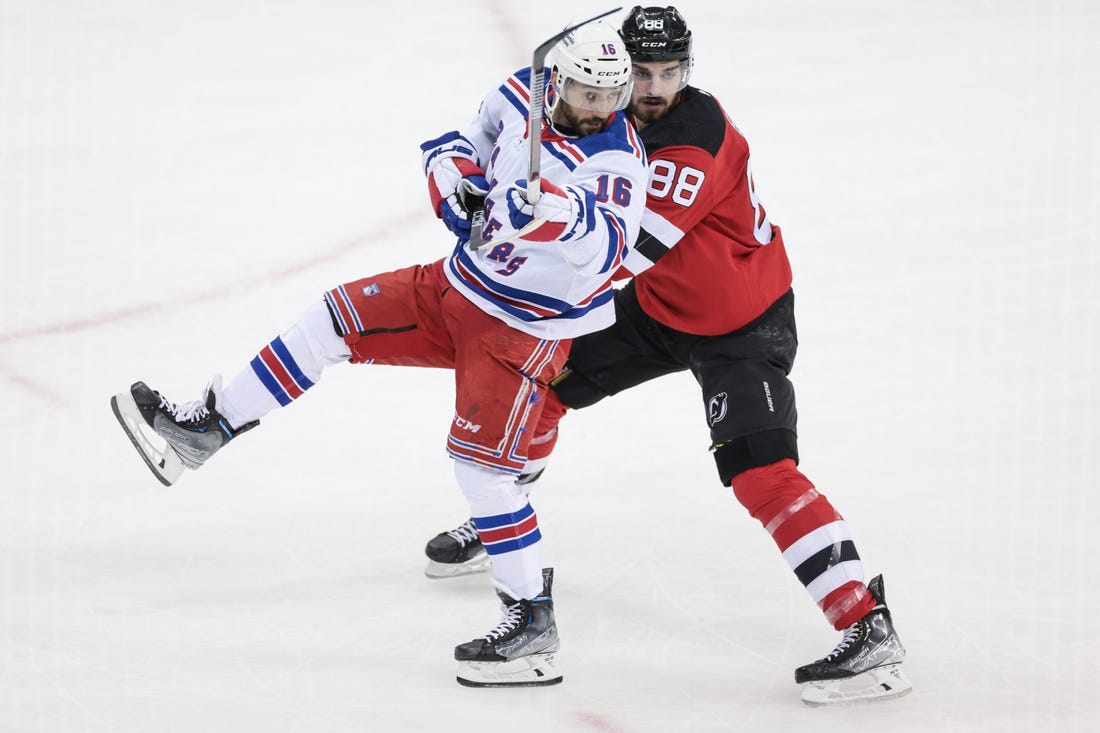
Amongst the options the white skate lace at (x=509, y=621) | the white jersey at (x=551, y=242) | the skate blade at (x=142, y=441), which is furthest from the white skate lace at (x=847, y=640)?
the skate blade at (x=142, y=441)

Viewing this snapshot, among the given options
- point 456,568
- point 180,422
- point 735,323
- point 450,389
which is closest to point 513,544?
point 456,568

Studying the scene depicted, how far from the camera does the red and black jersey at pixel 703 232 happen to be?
2.84m

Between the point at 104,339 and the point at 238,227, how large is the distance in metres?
0.81

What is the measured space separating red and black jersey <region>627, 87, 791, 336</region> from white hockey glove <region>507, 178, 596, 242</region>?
0.87ft

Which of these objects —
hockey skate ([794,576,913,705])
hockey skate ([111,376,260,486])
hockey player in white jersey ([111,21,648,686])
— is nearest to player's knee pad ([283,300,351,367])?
hockey player in white jersey ([111,21,648,686])

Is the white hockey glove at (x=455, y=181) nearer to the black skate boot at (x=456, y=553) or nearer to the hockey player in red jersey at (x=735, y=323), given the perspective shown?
the hockey player in red jersey at (x=735, y=323)

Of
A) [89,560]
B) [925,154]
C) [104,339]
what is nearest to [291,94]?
[104,339]

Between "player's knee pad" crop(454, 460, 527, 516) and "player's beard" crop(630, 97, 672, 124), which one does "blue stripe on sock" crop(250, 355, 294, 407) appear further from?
"player's beard" crop(630, 97, 672, 124)

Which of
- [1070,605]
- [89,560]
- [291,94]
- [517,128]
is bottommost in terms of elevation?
[89,560]

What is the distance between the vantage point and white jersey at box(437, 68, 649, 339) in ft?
8.75

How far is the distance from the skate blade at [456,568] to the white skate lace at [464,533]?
1.9 inches

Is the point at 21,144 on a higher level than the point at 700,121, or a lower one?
lower

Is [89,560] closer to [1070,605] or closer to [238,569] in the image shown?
[238,569]

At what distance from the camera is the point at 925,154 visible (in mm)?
5539
